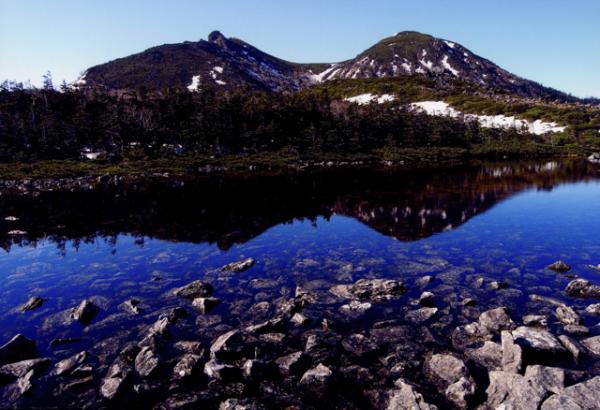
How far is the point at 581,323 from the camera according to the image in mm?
15711

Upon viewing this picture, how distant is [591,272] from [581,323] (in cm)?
800

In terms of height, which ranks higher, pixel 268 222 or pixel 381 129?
pixel 381 129

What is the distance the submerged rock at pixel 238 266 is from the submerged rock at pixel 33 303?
896 centimetres

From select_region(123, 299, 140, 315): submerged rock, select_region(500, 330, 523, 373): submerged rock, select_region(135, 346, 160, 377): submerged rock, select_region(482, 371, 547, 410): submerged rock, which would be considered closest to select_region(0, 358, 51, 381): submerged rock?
select_region(135, 346, 160, 377): submerged rock

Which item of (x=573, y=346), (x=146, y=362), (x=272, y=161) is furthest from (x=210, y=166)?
(x=573, y=346)

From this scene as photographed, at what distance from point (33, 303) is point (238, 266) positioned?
1017cm

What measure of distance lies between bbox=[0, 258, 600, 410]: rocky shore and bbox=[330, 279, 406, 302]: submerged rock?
0.19 m

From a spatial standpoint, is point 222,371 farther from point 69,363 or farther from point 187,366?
Answer: point 69,363

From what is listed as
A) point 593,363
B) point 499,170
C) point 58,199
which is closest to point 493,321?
point 593,363

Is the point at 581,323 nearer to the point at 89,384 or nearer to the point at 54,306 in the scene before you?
the point at 89,384

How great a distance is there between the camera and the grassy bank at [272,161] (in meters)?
65.2

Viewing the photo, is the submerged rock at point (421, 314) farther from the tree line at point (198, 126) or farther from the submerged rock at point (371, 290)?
the tree line at point (198, 126)

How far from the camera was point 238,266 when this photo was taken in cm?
2309

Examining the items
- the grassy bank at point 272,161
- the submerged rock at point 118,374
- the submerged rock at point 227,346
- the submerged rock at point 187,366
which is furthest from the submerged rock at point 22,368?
the grassy bank at point 272,161
